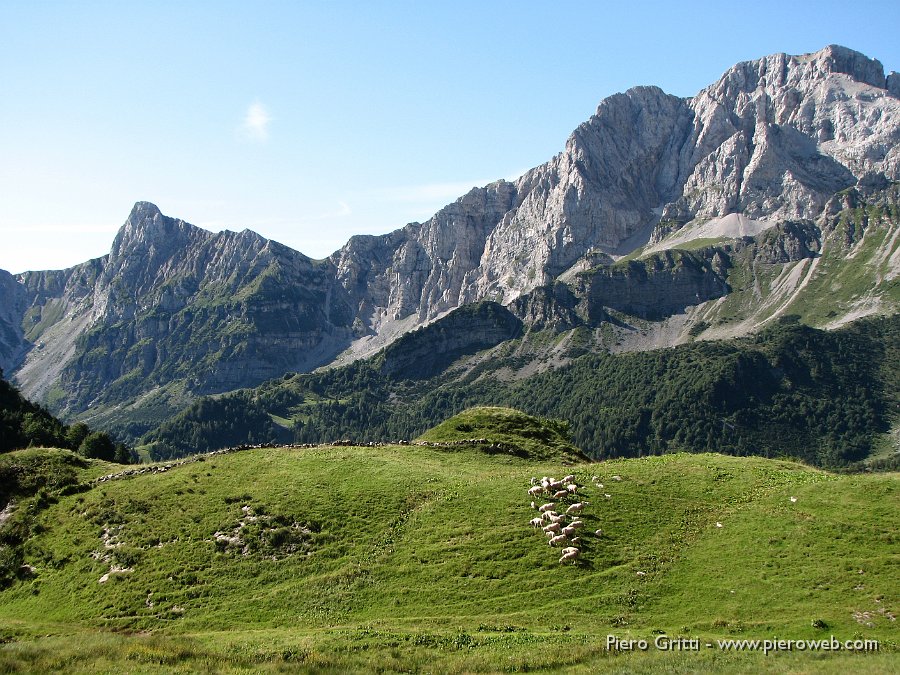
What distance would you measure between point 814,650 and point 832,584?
24.6ft

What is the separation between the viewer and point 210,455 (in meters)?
69.7

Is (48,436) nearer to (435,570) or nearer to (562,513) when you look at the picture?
(435,570)

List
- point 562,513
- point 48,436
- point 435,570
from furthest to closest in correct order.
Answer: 1. point 48,436
2. point 562,513
3. point 435,570

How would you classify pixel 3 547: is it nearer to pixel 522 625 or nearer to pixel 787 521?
pixel 522 625

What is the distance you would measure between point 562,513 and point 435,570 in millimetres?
10660

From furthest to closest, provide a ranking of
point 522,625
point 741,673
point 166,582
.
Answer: point 166,582 < point 522,625 < point 741,673

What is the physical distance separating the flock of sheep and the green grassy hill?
0.89 metres

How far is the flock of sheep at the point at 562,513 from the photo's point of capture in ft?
144

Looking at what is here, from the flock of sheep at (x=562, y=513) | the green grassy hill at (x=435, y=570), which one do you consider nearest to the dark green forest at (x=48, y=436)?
the green grassy hill at (x=435, y=570)

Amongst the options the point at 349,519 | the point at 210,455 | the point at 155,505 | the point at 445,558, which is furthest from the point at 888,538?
the point at 210,455

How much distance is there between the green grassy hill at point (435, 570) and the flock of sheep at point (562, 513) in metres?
0.89

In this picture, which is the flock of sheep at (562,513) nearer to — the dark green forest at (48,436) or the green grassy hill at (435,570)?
the green grassy hill at (435,570)

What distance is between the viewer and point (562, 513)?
4781cm

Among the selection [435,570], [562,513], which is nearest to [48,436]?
[435,570]
